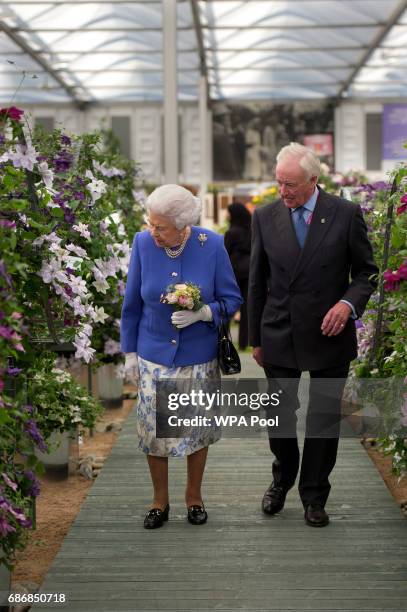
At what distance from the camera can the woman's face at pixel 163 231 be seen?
355 cm

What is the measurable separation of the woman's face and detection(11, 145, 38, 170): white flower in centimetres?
68

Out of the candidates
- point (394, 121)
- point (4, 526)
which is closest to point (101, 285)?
point (4, 526)

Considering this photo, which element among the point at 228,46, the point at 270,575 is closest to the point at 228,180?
the point at 228,46

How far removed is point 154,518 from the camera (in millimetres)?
3805

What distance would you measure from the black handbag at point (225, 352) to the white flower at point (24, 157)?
1.07 m

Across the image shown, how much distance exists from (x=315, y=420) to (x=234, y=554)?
605mm

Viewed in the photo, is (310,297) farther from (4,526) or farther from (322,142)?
(322,142)

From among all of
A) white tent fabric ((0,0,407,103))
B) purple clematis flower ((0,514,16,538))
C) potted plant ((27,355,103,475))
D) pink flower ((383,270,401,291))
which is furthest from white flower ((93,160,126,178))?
white tent fabric ((0,0,407,103))

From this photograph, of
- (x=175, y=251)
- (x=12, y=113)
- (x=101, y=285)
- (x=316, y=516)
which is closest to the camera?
(x=12, y=113)

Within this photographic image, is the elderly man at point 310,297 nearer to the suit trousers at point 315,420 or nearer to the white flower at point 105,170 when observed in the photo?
the suit trousers at point 315,420

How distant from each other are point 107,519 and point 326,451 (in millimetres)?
938

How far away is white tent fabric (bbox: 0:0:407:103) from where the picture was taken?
12.8m

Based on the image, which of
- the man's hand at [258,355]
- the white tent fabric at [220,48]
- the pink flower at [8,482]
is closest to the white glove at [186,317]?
the man's hand at [258,355]

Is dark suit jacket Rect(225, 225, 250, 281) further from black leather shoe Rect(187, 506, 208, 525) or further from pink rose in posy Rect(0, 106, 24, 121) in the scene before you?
pink rose in posy Rect(0, 106, 24, 121)
